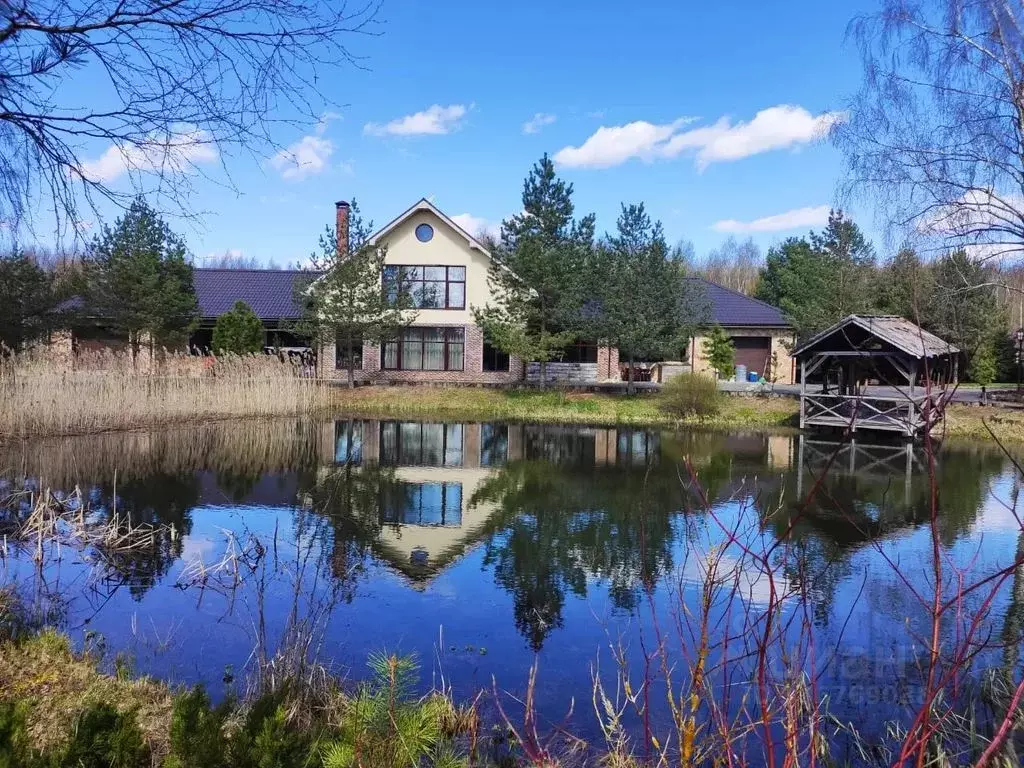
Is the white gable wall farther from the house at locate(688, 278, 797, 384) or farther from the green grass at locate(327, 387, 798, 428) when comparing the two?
the house at locate(688, 278, 797, 384)

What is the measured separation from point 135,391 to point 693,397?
13.9 metres

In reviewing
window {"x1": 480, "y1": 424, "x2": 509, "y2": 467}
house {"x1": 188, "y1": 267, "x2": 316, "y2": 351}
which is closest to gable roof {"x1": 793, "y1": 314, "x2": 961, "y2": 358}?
window {"x1": 480, "y1": 424, "x2": 509, "y2": 467}

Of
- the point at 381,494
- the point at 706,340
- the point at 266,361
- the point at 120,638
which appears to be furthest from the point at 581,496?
the point at 706,340

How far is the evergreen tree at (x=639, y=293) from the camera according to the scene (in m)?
23.9

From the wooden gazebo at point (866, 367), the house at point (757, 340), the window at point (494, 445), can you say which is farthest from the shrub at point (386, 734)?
the house at point (757, 340)

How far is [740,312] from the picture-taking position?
31797mm

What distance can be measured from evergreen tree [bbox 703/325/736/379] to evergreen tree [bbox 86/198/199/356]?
1882 centimetres

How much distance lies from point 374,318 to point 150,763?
75.9 feet

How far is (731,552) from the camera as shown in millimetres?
8242

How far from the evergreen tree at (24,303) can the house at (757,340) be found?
21.9m

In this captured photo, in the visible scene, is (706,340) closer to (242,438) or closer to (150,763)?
(242,438)

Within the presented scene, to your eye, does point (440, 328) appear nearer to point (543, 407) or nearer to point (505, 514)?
point (543, 407)

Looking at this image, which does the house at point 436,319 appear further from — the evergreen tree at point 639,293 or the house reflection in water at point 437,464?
the house reflection in water at point 437,464

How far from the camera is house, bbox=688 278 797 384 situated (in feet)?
101
